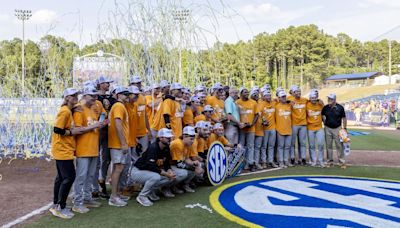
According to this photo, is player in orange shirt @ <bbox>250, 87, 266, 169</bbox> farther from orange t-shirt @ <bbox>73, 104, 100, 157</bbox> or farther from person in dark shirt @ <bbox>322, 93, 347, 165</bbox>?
orange t-shirt @ <bbox>73, 104, 100, 157</bbox>

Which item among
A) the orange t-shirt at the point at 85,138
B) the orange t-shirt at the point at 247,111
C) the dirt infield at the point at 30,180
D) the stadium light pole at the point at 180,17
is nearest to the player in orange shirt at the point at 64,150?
the orange t-shirt at the point at 85,138

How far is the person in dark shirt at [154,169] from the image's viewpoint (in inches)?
231

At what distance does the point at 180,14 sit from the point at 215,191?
12.9 ft

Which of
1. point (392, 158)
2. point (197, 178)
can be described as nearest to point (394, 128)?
point (392, 158)

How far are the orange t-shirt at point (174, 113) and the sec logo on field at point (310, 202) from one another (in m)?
1.24

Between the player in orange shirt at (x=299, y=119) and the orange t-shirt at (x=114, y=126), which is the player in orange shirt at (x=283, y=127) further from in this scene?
the orange t-shirt at (x=114, y=126)

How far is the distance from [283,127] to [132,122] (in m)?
4.20

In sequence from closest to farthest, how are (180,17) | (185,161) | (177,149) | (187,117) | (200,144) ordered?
(177,149)
(185,161)
(200,144)
(187,117)
(180,17)

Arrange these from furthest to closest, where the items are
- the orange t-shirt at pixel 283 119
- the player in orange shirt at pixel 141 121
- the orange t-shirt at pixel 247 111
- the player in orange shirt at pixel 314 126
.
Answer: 1. the player in orange shirt at pixel 314 126
2. the orange t-shirt at pixel 283 119
3. the orange t-shirt at pixel 247 111
4. the player in orange shirt at pixel 141 121

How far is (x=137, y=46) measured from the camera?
8539 millimetres

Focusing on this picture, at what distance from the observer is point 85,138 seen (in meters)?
5.54

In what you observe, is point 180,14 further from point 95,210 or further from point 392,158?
point 392,158

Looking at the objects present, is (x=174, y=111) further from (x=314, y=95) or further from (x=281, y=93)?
(x=314, y=95)

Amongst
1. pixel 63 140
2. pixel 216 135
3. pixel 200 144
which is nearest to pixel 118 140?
pixel 63 140
